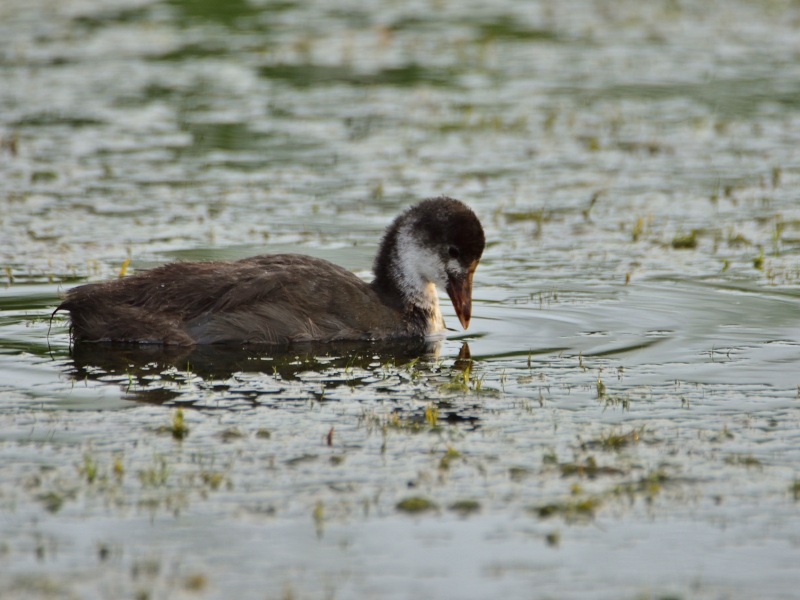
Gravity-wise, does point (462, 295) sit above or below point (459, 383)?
above

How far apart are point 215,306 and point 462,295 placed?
201 centimetres

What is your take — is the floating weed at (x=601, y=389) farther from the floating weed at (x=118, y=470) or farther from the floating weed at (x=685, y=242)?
the floating weed at (x=685, y=242)

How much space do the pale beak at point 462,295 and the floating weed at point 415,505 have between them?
12.5 ft

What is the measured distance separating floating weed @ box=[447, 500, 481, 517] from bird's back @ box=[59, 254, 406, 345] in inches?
137

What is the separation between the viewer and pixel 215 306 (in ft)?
30.2

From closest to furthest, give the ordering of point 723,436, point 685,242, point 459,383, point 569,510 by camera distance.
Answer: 1. point 569,510
2. point 723,436
3. point 459,383
4. point 685,242

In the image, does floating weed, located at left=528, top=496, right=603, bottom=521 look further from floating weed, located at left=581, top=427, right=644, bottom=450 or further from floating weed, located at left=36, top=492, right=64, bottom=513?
floating weed, located at left=36, top=492, right=64, bottom=513

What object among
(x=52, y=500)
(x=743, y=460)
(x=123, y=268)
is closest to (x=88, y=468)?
(x=52, y=500)

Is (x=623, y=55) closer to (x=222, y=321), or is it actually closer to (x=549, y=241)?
(x=549, y=241)

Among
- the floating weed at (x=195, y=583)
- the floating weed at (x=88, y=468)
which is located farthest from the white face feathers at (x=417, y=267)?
the floating weed at (x=195, y=583)

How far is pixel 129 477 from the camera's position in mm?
6379

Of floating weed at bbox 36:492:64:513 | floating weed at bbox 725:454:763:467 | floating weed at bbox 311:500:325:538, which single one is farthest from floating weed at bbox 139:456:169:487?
floating weed at bbox 725:454:763:467

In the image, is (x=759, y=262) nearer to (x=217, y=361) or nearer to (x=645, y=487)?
(x=217, y=361)

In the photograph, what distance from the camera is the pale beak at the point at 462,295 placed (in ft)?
32.1
